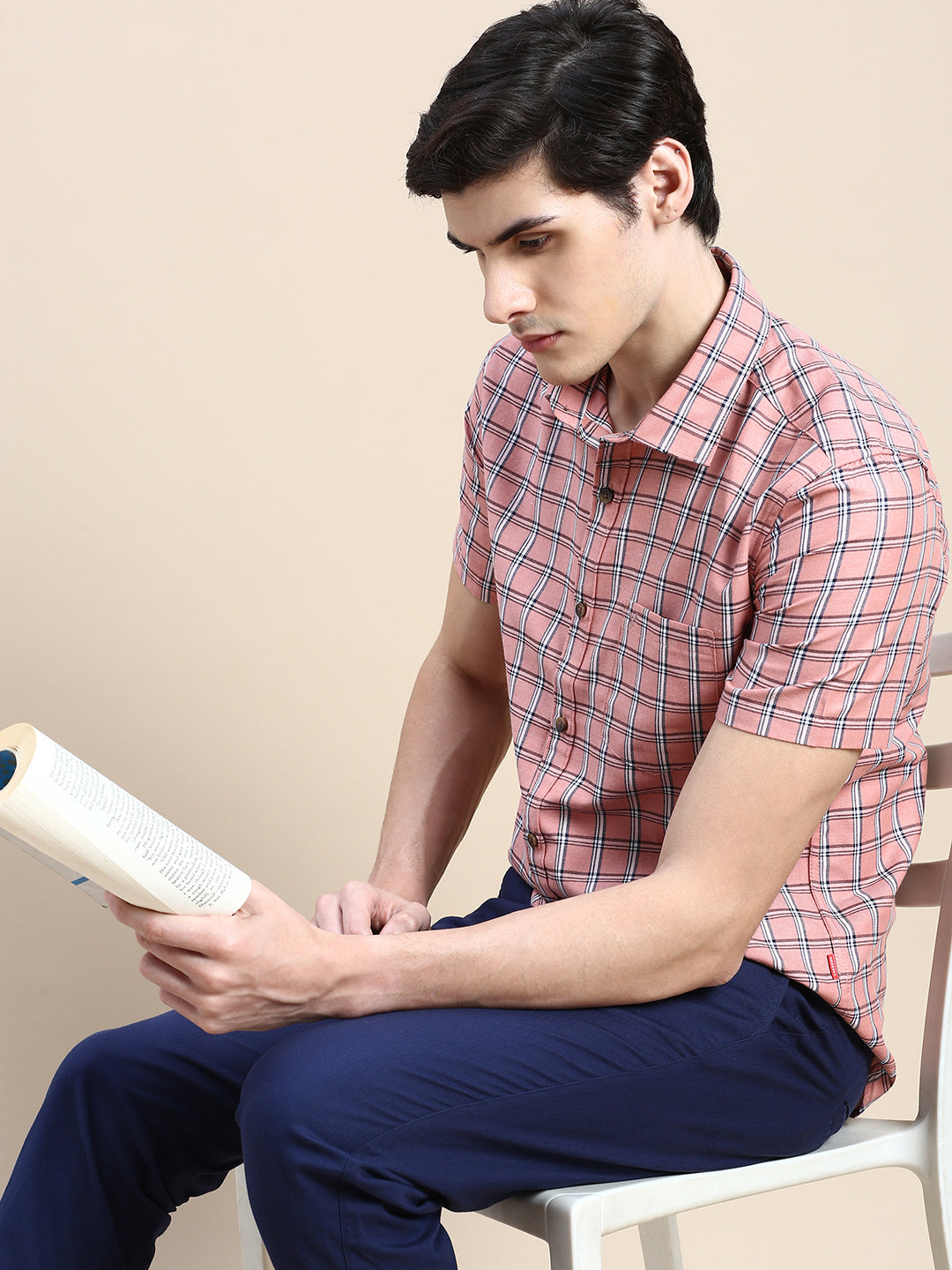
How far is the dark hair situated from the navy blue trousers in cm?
59

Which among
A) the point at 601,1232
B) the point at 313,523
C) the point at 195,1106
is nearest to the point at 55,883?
the point at 313,523

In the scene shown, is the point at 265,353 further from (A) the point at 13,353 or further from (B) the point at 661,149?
(B) the point at 661,149

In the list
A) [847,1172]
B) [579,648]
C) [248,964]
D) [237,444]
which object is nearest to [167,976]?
[248,964]

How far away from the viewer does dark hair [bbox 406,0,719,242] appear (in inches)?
37.4

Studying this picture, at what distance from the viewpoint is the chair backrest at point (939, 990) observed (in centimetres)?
102

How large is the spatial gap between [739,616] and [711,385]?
181mm

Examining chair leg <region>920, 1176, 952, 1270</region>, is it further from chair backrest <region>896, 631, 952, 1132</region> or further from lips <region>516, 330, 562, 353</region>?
lips <region>516, 330, 562, 353</region>

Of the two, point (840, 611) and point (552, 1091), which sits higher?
point (840, 611)

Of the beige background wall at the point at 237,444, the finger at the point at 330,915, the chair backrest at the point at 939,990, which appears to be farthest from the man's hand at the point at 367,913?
the beige background wall at the point at 237,444

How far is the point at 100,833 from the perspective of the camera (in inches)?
27.7

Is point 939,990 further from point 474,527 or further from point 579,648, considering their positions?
point 474,527

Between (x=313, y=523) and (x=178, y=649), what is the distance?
9.2 inches

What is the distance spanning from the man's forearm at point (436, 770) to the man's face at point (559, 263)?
0.37 m

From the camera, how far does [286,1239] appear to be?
2.57 ft
